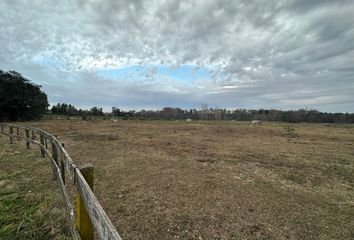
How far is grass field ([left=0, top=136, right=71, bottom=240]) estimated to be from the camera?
3.81 metres

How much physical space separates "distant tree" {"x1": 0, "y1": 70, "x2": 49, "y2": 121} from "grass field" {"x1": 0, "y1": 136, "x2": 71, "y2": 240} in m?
36.5

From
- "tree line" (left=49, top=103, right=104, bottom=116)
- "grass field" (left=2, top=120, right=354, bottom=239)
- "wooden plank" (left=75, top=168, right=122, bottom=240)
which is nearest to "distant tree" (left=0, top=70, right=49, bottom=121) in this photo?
"tree line" (left=49, top=103, right=104, bottom=116)

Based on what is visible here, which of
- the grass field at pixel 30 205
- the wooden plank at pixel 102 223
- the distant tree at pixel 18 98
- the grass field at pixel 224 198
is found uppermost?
the distant tree at pixel 18 98

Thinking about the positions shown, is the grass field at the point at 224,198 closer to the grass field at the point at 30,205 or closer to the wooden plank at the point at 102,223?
the grass field at the point at 30,205

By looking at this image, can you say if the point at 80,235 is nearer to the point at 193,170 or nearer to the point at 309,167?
the point at 193,170

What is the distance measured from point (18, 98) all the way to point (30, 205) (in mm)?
40492

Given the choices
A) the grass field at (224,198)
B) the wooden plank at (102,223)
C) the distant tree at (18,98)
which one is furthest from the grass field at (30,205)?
the distant tree at (18,98)

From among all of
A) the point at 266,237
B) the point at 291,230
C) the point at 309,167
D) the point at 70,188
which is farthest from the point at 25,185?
the point at 309,167

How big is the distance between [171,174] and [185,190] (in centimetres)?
156

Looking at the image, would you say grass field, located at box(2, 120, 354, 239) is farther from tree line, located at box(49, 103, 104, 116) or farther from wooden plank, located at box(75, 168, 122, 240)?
tree line, located at box(49, 103, 104, 116)

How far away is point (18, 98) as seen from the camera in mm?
37094

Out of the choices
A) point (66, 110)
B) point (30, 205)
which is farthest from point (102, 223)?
point (66, 110)

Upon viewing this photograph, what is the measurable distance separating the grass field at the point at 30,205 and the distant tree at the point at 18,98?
3653 centimetres

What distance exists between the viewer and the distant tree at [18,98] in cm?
3662
